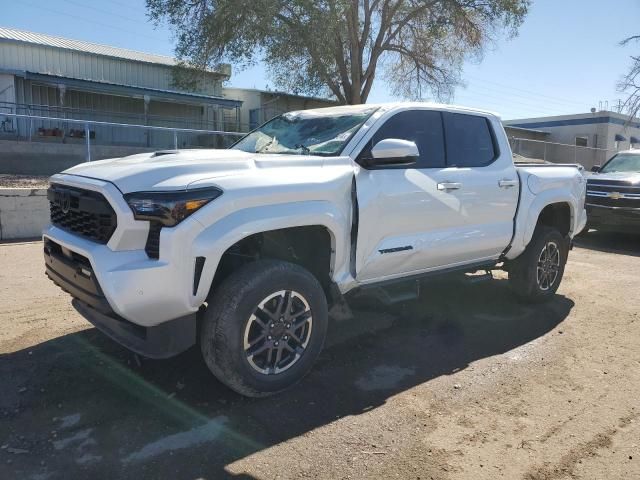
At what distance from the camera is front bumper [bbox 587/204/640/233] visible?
9977 mm

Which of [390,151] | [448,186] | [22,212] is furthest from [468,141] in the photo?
[22,212]

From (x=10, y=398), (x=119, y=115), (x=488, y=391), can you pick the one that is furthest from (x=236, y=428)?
(x=119, y=115)

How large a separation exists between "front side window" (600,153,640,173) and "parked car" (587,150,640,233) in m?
0.21

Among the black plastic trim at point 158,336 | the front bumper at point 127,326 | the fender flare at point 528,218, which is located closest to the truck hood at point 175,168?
Result: the front bumper at point 127,326

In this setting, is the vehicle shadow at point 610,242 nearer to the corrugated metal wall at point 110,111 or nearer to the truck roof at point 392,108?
the truck roof at point 392,108

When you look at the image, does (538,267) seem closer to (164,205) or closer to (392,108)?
(392,108)

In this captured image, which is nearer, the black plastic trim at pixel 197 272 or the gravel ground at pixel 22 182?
the black plastic trim at pixel 197 272

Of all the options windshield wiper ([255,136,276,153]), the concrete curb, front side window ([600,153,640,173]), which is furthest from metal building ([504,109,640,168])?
windshield wiper ([255,136,276,153])

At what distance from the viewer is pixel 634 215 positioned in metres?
9.94

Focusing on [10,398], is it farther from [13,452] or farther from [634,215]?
[634,215]

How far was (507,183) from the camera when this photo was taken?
509cm

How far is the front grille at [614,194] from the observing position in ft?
32.8

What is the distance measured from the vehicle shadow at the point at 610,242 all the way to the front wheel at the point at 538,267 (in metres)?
4.61

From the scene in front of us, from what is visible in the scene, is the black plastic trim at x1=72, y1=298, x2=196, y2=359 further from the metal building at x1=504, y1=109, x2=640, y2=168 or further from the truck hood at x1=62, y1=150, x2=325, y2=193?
the metal building at x1=504, y1=109, x2=640, y2=168
